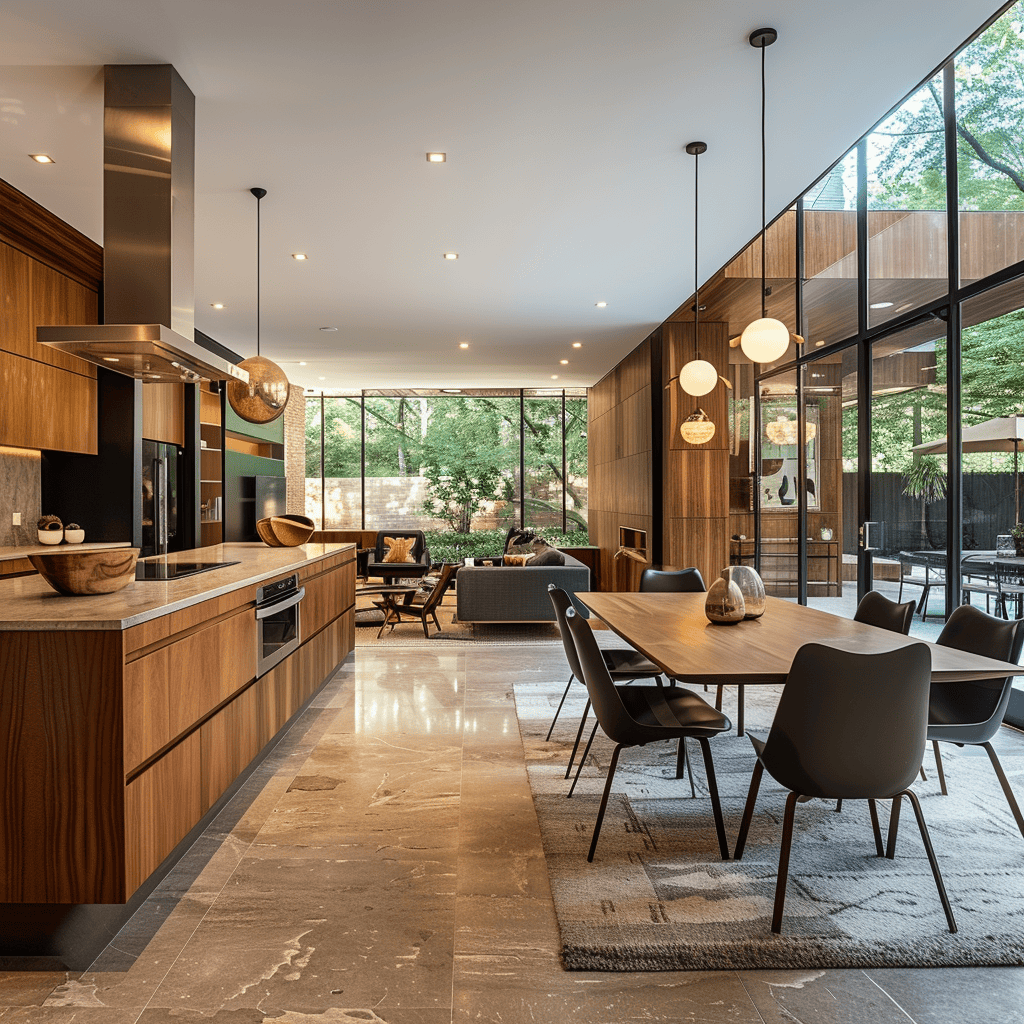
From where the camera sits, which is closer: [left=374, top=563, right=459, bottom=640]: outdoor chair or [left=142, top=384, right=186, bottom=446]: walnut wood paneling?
[left=142, top=384, right=186, bottom=446]: walnut wood paneling

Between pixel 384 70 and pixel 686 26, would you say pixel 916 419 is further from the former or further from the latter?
pixel 384 70

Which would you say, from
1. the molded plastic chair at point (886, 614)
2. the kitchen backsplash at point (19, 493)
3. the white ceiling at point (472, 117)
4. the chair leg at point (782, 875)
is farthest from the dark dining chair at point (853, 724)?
the kitchen backsplash at point (19, 493)

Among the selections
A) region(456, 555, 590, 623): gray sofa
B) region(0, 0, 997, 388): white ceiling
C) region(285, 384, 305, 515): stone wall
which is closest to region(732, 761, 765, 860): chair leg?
region(0, 0, 997, 388): white ceiling

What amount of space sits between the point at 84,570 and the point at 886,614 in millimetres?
3122

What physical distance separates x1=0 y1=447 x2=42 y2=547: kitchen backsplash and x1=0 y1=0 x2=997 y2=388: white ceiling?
169 cm

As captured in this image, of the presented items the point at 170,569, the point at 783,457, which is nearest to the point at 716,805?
the point at 170,569

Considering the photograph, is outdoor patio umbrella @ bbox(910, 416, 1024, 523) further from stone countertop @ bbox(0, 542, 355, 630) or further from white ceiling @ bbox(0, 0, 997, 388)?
stone countertop @ bbox(0, 542, 355, 630)

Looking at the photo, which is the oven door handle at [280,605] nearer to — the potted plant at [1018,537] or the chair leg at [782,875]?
the chair leg at [782,875]

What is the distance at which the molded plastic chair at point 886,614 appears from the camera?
322 centimetres

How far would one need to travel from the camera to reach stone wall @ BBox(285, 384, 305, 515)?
11.6 meters

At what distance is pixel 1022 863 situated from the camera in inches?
101

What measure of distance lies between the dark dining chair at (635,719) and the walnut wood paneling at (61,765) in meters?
1.42

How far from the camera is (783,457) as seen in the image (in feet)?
21.7

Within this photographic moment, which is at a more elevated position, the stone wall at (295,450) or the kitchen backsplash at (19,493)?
the stone wall at (295,450)
